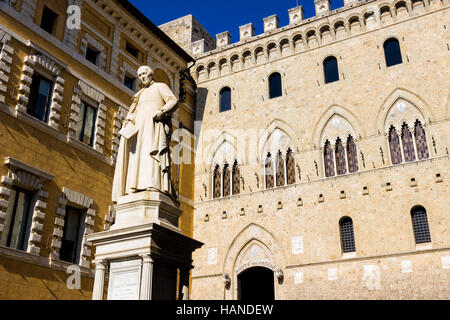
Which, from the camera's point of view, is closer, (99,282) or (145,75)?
(99,282)

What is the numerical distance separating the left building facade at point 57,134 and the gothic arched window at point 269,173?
6.38 metres

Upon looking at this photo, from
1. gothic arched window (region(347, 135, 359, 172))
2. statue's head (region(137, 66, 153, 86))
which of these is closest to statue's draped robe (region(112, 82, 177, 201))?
statue's head (region(137, 66, 153, 86))

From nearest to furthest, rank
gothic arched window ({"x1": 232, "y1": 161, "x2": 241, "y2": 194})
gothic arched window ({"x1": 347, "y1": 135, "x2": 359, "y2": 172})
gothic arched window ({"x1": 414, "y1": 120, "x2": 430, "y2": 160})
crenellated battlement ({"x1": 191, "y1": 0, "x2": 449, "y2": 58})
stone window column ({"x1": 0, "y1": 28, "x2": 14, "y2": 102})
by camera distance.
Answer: stone window column ({"x1": 0, "y1": 28, "x2": 14, "y2": 102}), gothic arched window ({"x1": 414, "y1": 120, "x2": 430, "y2": 160}), gothic arched window ({"x1": 347, "y1": 135, "x2": 359, "y2": 172}), crenellated battlement ({"x1": 191, "y1": 0, "x2": 449, "y2": 58}), gothic arched window ({"x1": 232, "y1": 161, "x2": 241, "y2": 194})

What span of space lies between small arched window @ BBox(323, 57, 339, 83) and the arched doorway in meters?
8.50

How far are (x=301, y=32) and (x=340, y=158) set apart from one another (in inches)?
249

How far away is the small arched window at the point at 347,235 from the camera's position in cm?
1741

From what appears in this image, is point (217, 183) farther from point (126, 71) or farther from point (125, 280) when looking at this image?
point (125, 280)

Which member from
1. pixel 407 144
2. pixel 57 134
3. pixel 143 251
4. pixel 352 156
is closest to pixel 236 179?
pixel 352 156

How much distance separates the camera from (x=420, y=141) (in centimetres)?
1745

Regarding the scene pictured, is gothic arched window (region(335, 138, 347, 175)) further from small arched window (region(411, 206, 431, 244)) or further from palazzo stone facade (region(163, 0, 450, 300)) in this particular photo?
small arched window (region(411, 206, 431, 244))

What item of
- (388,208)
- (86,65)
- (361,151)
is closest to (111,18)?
(86,65)

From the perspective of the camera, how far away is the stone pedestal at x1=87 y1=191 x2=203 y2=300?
645 centimetres
